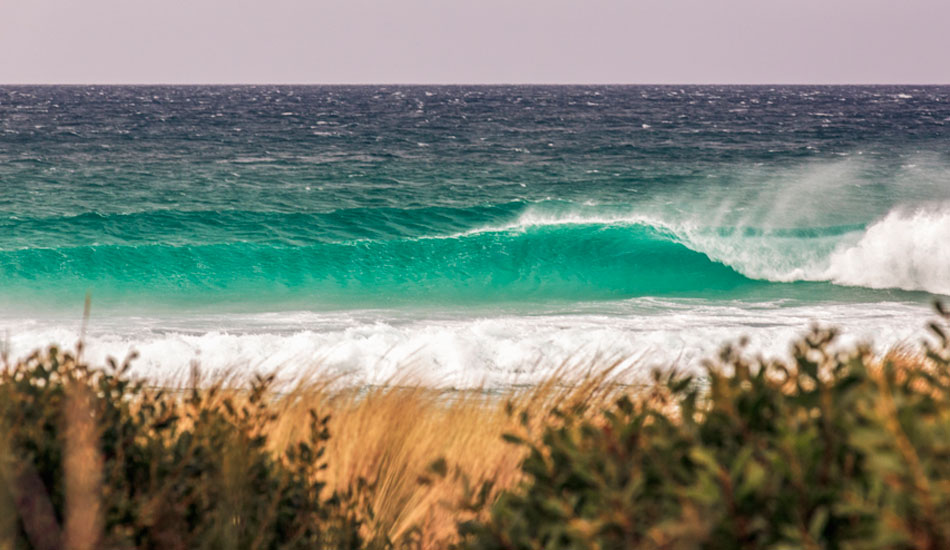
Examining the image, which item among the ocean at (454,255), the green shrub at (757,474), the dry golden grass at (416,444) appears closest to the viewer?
the green shrub at (757,474)

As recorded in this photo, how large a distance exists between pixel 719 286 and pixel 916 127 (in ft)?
163

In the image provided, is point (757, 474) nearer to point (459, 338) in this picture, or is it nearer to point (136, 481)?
point (136, 481)

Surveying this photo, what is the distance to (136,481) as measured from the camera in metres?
2.79

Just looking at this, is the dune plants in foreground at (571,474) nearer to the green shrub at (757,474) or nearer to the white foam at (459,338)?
the green shrub at (757,474)

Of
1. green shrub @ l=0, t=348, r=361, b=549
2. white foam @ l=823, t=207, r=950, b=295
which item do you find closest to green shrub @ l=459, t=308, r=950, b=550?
green shrub @ l=0, t=348, r=361, b=549

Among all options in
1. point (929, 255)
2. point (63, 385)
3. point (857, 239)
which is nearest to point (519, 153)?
point (857, 239)

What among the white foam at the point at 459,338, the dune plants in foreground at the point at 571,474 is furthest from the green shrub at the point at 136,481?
the white foam at the point at 459,338

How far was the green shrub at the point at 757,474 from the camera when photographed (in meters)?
1.42

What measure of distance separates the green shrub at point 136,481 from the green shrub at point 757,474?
92 centimetres

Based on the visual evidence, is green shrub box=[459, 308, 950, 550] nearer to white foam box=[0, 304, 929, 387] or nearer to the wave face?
white foam box=[0, 304, 929, 387]

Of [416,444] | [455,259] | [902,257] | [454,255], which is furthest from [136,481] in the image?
[902,257]

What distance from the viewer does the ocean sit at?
1040cm

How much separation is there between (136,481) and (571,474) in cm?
153

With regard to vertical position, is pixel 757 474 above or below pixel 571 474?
above
